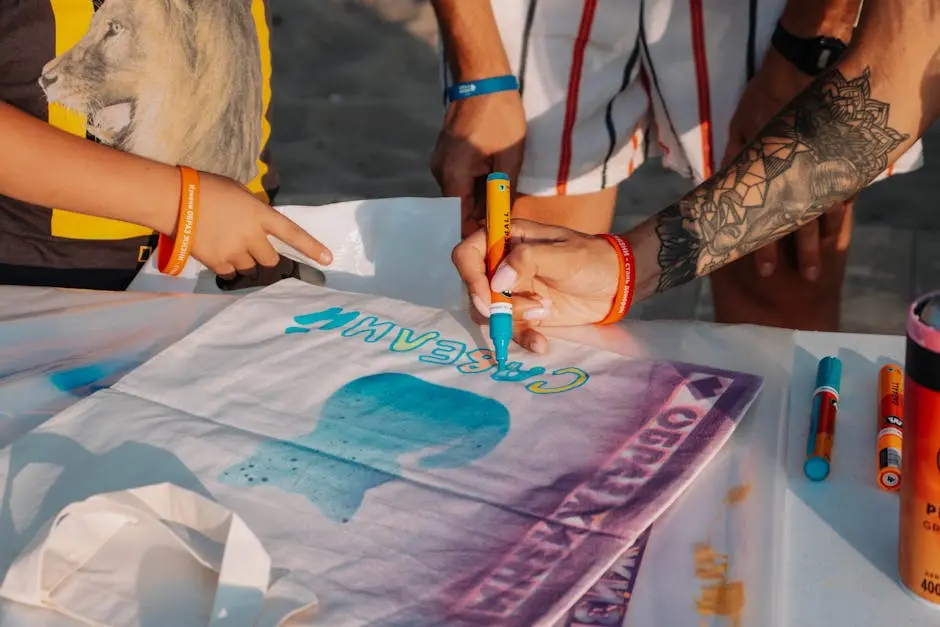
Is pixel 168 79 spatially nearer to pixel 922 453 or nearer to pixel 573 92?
pixel 573 92

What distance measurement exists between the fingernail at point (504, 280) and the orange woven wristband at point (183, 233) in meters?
0.39

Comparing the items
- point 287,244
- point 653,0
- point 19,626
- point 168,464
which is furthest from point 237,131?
point 19,626

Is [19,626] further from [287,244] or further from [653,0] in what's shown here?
[653,0]

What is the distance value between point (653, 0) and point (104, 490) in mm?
1000

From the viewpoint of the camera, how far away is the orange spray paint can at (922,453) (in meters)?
0.61

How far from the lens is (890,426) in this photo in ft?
2.82

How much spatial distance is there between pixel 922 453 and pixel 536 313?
0.46 m

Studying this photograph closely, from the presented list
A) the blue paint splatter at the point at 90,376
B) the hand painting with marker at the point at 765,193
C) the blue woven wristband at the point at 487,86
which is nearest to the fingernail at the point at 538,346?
the hand painting with marker at the point at 765,193

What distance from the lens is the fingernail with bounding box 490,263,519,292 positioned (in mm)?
1021

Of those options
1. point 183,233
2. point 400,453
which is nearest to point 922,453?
point 400,453

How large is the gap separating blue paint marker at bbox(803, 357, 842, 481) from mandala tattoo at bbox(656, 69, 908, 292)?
23cm

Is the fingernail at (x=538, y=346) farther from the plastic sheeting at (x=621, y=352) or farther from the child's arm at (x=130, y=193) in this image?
the child's arm at (x=130, y=193)

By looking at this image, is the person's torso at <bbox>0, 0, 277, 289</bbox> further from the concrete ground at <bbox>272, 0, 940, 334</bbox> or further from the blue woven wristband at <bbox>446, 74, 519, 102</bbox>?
the concrete ground at <bbox>272, 0, 940, 334</bbox>

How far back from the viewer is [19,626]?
0.71 metres
